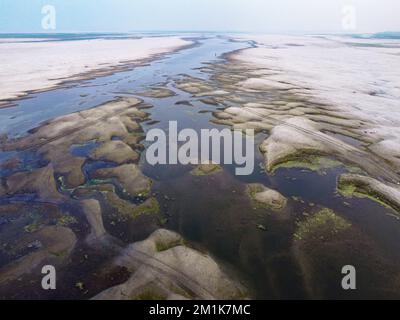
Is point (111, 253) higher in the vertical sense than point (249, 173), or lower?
lower

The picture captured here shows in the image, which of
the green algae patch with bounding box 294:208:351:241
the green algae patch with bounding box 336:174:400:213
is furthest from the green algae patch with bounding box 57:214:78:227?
the green algae patch with bounding box 336:174:400:213

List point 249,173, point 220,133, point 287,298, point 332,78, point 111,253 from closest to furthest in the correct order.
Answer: point 287,298 < point 111,253 < point 249,173 < point 220,133 < point 332,78

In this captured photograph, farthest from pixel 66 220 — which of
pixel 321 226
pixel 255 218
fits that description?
pixel 321 226

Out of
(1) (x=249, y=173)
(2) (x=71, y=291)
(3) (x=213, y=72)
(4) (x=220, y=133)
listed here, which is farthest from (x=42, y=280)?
(3) (x=213, y=72)

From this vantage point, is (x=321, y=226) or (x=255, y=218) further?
(x=255, y=218)

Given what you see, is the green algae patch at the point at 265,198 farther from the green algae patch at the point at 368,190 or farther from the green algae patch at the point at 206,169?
the green algae patch at the point at 368,190

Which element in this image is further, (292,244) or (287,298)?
Result: (292,244)

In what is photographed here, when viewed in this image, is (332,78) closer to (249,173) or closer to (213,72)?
(213,72)
